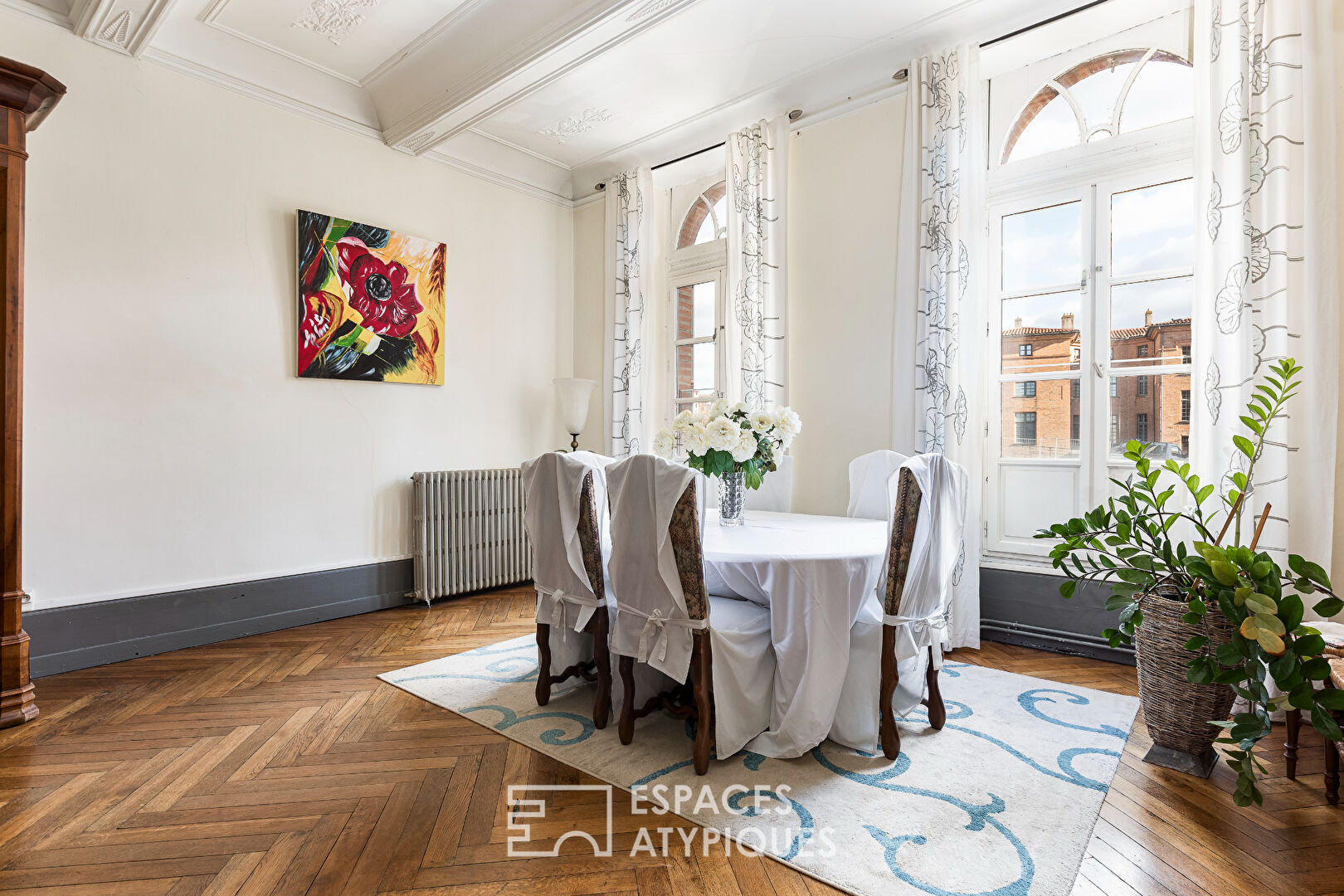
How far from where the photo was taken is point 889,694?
212 cm

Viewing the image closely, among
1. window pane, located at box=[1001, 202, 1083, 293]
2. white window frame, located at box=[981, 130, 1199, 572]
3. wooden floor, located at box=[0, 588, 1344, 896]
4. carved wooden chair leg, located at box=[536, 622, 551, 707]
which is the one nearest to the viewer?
wooden floor, located at box=[0, 588, 1344, 896]

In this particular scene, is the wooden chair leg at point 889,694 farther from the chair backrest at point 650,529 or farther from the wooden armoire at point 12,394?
the wooden armoire at point 12,394

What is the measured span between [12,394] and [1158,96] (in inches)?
193

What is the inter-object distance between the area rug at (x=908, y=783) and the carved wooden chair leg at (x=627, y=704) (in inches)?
1.6

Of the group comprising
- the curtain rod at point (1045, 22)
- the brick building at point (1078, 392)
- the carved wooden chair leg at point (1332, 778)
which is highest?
the curtain rod at point (1045, 22)

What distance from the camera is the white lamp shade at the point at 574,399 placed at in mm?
4852

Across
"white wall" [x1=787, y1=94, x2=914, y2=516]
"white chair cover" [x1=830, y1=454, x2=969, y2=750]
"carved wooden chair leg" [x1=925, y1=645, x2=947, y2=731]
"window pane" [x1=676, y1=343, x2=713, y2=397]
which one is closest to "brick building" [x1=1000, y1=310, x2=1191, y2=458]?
"white wall" [x1=787, y1=94, x2=914, y2=516]

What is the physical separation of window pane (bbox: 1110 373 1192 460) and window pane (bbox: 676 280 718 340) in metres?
2.48

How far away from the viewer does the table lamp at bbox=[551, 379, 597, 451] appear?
15.9 ft

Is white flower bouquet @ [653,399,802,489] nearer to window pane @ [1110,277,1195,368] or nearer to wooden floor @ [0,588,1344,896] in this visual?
wooden floor @ [0,588,1344,896]

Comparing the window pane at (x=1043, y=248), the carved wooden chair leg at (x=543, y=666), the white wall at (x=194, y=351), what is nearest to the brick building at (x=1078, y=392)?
the window pane at (x=1043, y=248)

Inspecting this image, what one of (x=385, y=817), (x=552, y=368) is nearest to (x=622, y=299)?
(x=552, y=368)

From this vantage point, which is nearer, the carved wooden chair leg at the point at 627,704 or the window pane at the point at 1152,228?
the carved wooden chair leg at the point at 627,704

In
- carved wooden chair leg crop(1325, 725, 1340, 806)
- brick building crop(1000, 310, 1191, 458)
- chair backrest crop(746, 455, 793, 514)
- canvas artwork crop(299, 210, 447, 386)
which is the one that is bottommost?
carved wooden chair leg crop(1325, 725, 1340, 806)
